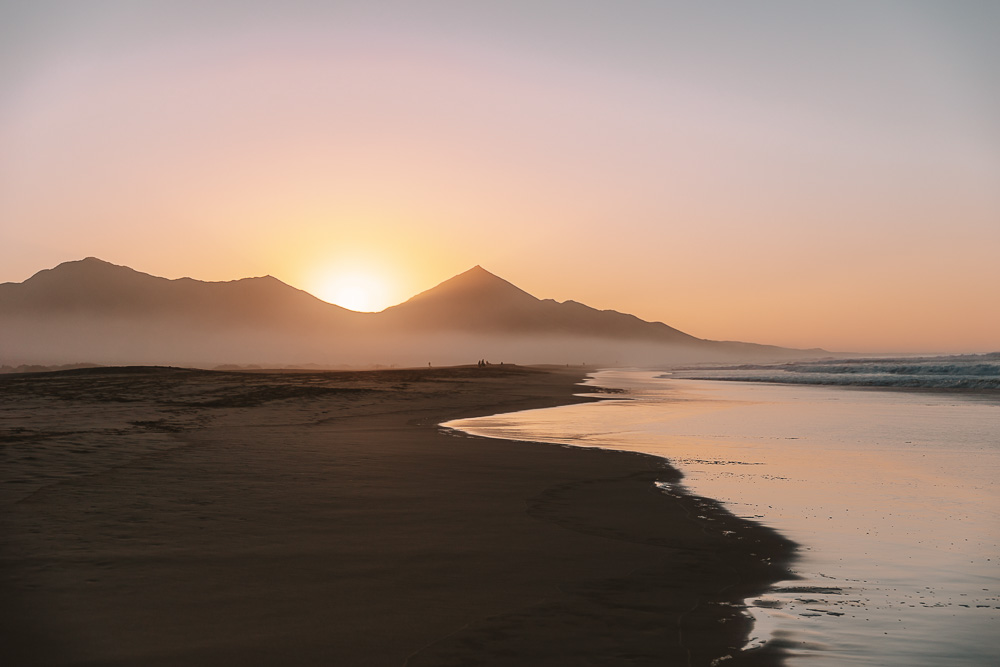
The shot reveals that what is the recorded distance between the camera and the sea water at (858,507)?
5.61 meters

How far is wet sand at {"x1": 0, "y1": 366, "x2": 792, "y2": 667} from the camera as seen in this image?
513cm

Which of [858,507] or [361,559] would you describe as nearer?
[361,559]

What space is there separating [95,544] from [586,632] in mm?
4965

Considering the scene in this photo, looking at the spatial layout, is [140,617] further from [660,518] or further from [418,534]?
[660,518]

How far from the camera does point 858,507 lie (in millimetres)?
10125

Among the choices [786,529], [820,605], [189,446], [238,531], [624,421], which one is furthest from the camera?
[624,421]

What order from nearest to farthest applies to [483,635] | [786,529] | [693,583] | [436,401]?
1. [483,635]
2. [693,583]
3. [786,529]
4. [436,401]

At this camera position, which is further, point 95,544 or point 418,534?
point 418,534

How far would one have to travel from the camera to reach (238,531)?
26.9 feet

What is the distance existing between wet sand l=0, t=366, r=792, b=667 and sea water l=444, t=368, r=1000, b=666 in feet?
1.67

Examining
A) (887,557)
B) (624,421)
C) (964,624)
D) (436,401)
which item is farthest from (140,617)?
(436,401)

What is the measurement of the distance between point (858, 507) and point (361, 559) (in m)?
6.70

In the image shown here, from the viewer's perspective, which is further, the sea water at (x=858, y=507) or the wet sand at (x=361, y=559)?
the sea water at (x=858, y=507)

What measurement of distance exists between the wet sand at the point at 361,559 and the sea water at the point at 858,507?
1.67ft
